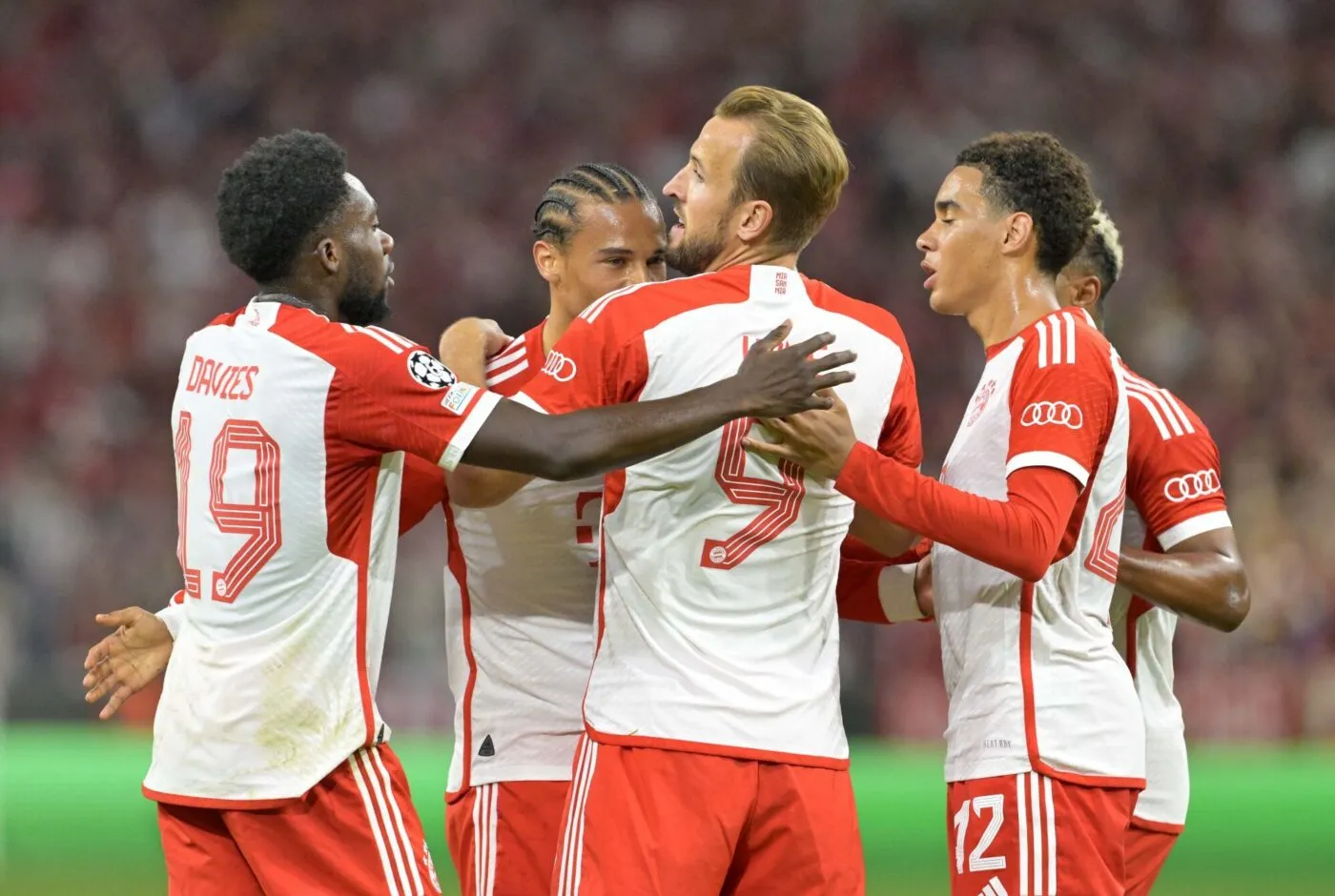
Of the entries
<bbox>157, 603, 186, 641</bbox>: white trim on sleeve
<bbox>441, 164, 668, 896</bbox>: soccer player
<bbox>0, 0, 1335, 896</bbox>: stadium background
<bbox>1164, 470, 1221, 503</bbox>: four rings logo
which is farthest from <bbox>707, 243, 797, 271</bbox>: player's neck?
<bbox>0, 0, 1335, 896</bbox>: stadium background

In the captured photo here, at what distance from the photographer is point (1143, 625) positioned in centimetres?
526

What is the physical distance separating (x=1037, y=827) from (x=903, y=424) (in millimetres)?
1051

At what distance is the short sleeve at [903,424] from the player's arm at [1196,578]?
71 centimetres

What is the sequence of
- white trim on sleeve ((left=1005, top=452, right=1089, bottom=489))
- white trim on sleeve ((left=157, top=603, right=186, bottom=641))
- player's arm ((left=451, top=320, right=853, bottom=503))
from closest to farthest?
player's arm ((left=451, top=320, right=853, bottom=503)), white trim on sleeve ((left=1005, top=452, right=1089, bottom=489)), white trim on sleeve ((left=157, top=603, right=186, bottom=641))

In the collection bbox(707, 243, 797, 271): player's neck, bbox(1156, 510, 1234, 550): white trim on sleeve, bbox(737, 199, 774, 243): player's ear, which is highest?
bbox(737, 199, 774, 243): player's ear

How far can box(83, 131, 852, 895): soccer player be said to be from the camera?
4.11 metres

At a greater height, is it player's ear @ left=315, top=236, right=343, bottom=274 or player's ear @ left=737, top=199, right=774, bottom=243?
player's ear @ left=737, top=199, right=774, bottom=243

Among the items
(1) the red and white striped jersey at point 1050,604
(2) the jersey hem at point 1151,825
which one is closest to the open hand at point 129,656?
(1) the red and white striped jersey at point 1050,604

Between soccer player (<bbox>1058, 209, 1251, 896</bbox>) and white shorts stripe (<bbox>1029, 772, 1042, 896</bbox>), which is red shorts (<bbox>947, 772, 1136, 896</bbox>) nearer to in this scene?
white shorts stripe (<bbox>1029, 772, 1042, 896</bbox>)

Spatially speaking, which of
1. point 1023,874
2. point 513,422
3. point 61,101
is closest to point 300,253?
point 513,422

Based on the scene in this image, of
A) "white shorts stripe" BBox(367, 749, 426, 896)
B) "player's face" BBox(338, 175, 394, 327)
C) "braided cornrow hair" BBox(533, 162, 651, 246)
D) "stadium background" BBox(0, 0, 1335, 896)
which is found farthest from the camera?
"stadium background" BBox(0, 0, 1335, 896)

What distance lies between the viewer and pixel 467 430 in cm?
409

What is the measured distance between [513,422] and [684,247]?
0.68 m

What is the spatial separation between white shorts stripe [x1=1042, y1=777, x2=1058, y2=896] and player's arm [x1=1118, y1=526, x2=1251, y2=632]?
0.67 meters
